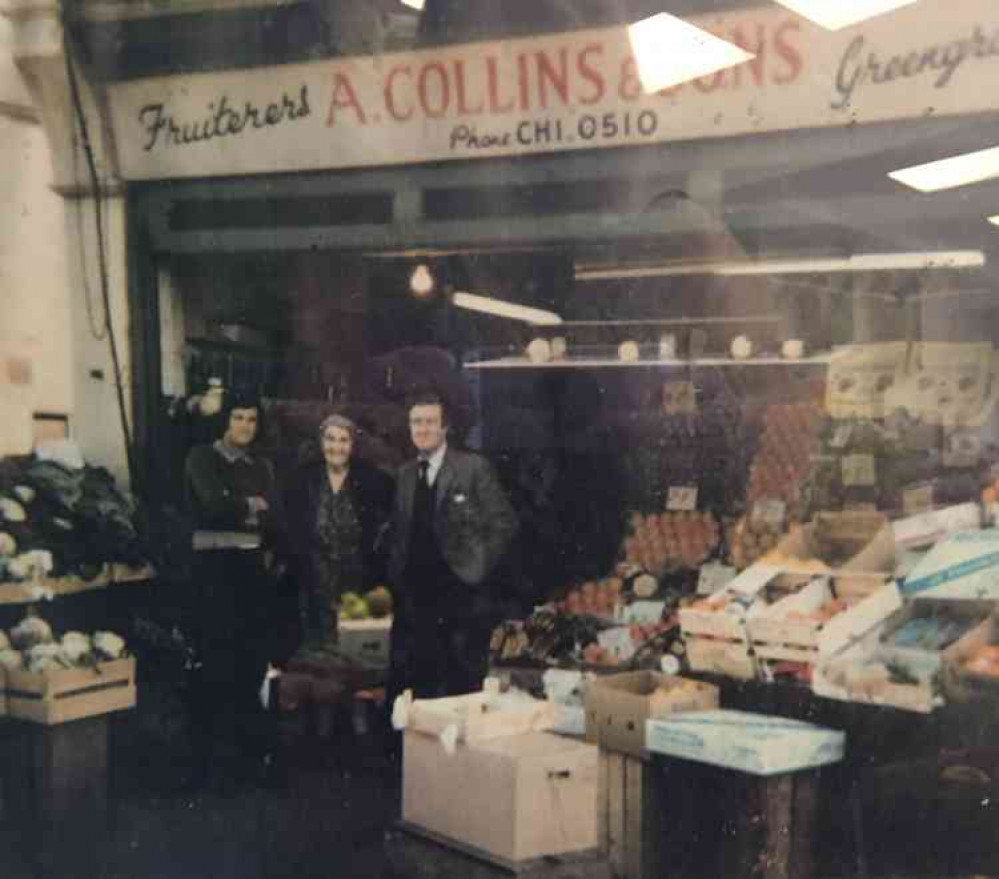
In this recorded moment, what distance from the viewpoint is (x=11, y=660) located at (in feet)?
14.9

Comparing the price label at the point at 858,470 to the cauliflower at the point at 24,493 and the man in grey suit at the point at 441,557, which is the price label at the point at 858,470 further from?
the cauliflower at the point at 24,493

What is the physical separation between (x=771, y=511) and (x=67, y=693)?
261 cm

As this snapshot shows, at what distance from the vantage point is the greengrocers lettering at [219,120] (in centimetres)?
471

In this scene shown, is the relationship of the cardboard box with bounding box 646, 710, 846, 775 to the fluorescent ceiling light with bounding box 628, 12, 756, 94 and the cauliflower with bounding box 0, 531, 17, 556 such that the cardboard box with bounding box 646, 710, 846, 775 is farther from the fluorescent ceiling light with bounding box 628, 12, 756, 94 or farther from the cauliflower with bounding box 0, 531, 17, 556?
the cauliflower with bounding box 0, 531, 17, 556

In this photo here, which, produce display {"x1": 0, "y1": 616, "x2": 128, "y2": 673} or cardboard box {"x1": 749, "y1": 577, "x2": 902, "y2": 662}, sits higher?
cardboard box {"x1": 749, "y1": 577, "x2": 902, "y2": 662}

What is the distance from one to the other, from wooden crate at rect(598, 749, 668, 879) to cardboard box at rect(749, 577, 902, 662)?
0.56 metres

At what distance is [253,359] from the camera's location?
4.84m

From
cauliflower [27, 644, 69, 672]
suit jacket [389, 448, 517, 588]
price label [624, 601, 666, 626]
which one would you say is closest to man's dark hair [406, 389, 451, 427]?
suit jacket [389, 448, 517, 588]

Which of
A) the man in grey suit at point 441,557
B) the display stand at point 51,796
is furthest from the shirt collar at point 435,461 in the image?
the display stand at point 51,796

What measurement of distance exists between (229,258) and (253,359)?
42 cm

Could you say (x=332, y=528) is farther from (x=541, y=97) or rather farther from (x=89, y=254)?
(x=541, y=97)

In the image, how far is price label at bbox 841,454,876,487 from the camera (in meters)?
4.36

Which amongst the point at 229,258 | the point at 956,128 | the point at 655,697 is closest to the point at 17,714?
the point at 229,258

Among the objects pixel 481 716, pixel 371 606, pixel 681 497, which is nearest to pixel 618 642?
pixel 681 497
